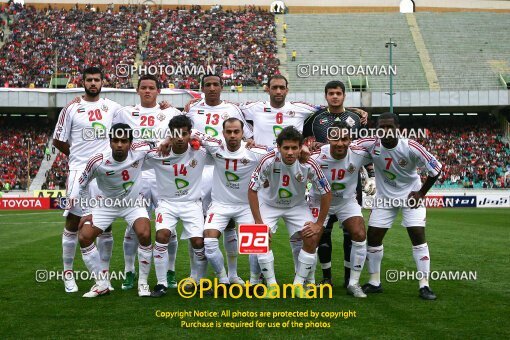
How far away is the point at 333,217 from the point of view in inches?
316

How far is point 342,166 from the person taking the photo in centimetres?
753

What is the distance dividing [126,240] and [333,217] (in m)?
2.80

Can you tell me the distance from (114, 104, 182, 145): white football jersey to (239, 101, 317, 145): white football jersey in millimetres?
1165

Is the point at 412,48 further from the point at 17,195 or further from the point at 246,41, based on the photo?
the point at 17,195

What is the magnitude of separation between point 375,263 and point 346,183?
3.45ft

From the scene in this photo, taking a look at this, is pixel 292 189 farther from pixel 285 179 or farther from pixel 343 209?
pixel 343 209

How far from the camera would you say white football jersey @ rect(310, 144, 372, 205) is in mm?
7527

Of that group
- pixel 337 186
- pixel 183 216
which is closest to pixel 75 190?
pixel 183 216

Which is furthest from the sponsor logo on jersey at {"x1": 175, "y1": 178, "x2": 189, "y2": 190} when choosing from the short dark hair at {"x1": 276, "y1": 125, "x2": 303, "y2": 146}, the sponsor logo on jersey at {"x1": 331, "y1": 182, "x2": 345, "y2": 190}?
the sponsor logo on jersey at {"x1": 331, "y1": 182, "x2": 345, "y2": 190}

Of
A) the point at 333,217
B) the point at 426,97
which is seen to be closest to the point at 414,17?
the point at 426,97

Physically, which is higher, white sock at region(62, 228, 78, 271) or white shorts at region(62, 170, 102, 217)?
white shorts at region(62, 170, 102, 217)

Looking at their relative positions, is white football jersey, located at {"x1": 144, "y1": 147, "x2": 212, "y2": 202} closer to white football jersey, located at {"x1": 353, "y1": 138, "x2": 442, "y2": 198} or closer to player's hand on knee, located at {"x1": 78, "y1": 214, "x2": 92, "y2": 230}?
player's hand on knee, located at {"x1": 78, "y1": 214, "x2": 92, "y2": 230}

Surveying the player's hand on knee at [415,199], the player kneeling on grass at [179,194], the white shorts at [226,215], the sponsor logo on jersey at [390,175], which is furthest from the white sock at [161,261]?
the player's hand on knee at [415,199]

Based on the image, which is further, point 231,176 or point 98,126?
point 98,126
